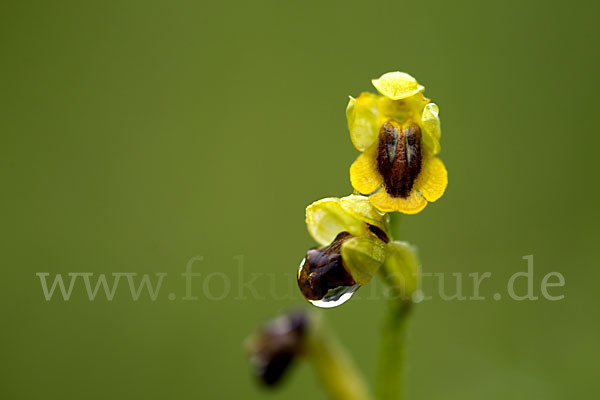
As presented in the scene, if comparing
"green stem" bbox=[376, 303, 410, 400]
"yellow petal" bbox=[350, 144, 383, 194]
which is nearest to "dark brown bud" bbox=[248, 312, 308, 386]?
"green stem" bbox=[376, 303, 410, 400]

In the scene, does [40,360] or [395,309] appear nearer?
[395,309]

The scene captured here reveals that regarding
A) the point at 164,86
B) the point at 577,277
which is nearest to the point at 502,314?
the point at 577,277

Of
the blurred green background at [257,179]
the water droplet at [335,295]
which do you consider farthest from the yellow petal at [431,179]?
the blurred green background at [257,179]

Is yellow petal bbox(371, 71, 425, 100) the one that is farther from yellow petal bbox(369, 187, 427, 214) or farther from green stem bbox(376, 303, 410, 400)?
green stem bbox(376, 303, 410, 400)

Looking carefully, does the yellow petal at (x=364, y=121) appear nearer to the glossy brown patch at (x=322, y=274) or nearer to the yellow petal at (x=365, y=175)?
the yellow petal at (x=365, y=175)

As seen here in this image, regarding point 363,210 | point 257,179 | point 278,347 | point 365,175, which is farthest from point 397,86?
point 257,179

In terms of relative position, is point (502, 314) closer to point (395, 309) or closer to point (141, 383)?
point (141, 383)
